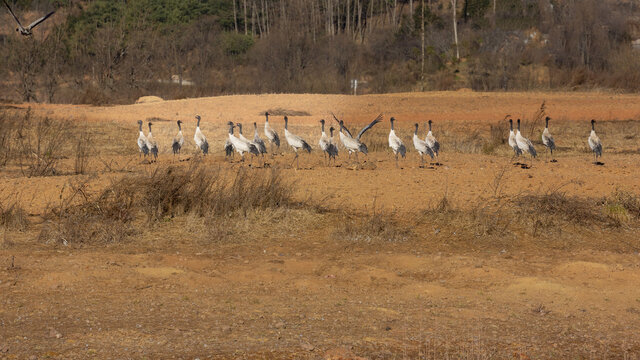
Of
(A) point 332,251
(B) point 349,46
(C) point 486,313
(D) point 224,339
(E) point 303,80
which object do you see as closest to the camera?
(D) point 224,339

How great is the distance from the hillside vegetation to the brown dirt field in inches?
799

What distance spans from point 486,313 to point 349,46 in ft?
138

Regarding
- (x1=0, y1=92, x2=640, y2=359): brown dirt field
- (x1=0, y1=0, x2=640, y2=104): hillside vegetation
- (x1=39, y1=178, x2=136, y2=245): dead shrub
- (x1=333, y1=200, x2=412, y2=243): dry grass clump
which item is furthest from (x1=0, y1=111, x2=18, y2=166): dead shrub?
(x1=0, y1=0, x2=640, y2=104): hillside vegetation

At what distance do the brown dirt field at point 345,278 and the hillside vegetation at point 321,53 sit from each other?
799 inches

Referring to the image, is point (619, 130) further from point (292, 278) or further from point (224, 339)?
point (224, 339)

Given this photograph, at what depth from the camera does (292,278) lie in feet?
27.5

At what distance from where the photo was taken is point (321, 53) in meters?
45.1

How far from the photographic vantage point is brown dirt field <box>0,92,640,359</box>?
6.44 meters

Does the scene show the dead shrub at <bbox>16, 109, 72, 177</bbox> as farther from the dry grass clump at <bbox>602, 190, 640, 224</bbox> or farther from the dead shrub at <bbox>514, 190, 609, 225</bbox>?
the dry grass clump at <bbox>602, 190, 640, 224</bbox>

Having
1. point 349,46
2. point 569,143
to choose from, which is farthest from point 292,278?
point 349,46

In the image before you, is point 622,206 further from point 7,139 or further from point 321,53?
point 321,53

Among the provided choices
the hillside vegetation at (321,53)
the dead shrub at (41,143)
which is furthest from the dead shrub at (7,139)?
the hillside vegetation at (321,53)

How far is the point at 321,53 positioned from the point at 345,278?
124 ft

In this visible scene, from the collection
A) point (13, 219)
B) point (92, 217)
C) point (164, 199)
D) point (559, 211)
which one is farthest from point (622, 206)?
point (13, 219)
